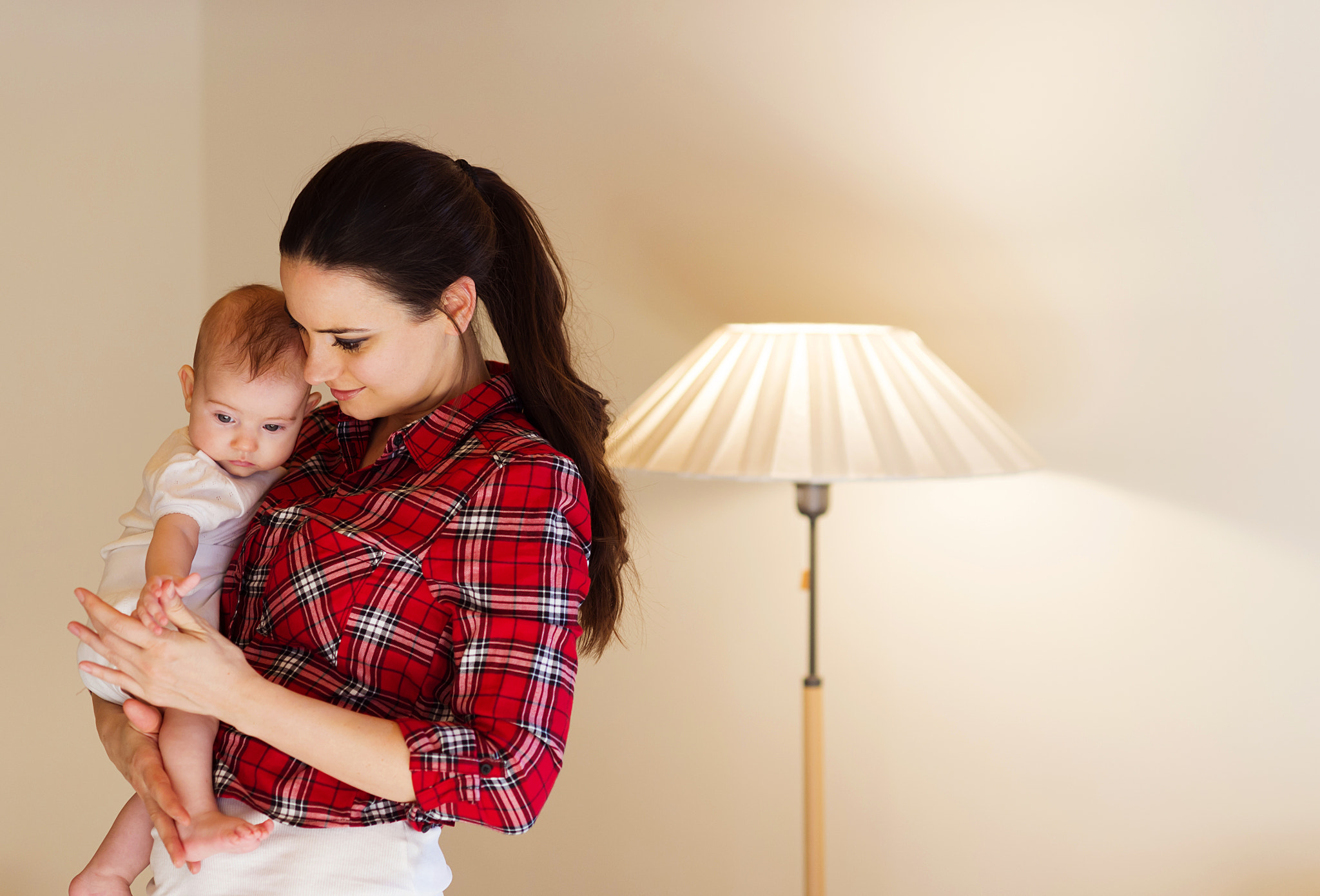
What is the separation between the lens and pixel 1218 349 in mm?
1746

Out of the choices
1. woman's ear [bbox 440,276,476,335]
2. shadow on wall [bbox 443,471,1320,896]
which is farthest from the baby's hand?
shadow on wall [bbox 443,471,1320,896]

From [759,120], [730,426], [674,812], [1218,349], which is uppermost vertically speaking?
[759,120]

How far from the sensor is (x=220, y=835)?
36.8 inches

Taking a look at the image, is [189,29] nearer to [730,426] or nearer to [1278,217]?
[730,426]

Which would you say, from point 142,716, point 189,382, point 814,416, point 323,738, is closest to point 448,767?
point 323,738

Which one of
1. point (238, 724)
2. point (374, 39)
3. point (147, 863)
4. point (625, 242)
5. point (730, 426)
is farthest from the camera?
point (374, 39)

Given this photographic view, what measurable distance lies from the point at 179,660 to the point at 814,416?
94cm

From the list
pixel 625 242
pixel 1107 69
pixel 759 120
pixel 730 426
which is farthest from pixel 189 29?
pixel 1107 69

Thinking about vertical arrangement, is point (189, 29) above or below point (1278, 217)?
above

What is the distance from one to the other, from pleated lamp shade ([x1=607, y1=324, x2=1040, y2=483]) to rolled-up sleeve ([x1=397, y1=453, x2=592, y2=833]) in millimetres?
562

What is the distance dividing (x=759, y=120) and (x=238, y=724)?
4.97 ft

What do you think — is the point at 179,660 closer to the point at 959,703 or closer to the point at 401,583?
the point at 401,583

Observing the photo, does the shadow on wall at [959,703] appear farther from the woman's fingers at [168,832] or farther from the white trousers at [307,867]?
the woman's fingers at [168,832]

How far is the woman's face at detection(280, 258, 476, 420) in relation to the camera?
3.32 ft
